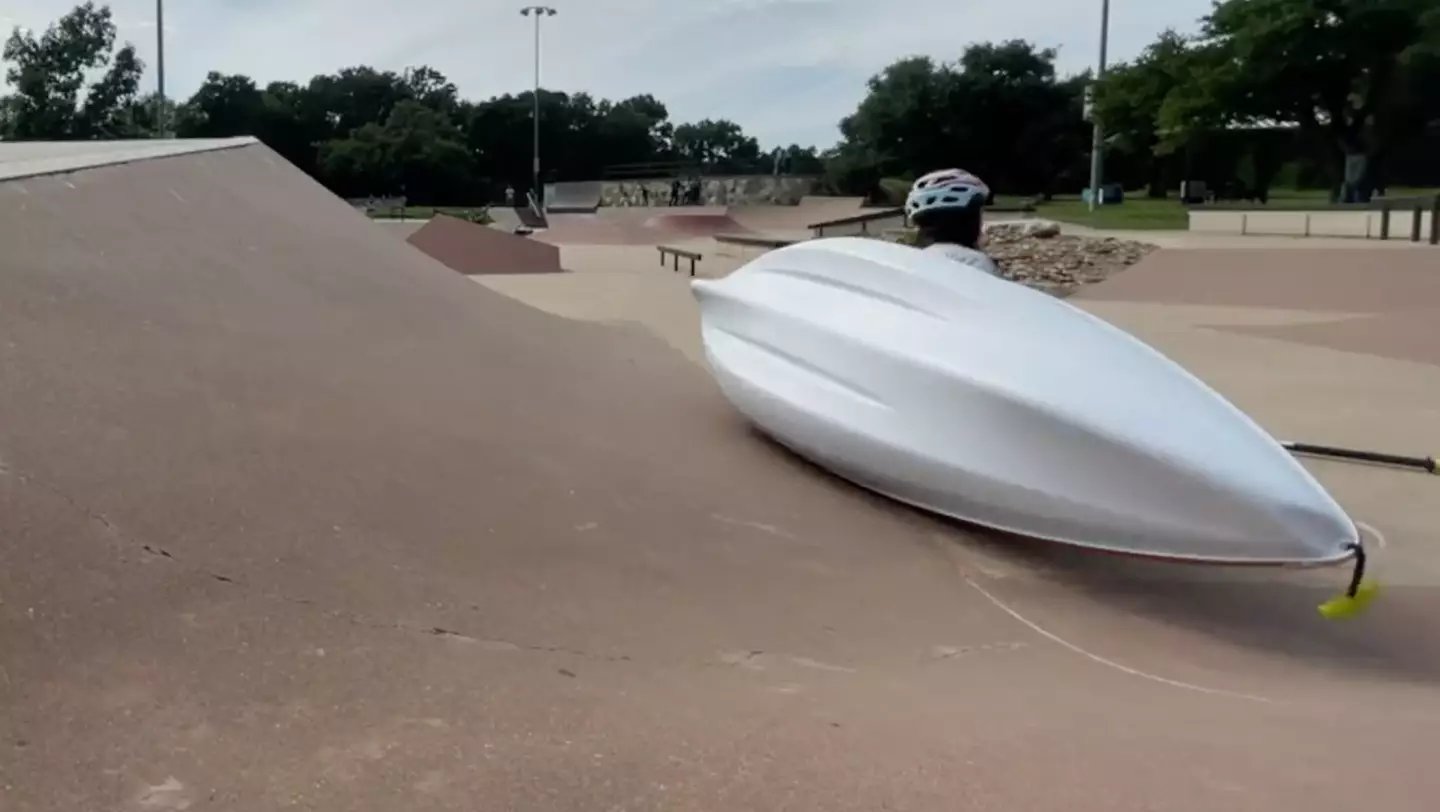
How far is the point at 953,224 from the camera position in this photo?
492 centimetres

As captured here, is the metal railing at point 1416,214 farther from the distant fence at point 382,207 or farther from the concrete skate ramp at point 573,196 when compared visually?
the distant fence at point 382,207

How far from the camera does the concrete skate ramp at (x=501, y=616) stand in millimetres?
2082

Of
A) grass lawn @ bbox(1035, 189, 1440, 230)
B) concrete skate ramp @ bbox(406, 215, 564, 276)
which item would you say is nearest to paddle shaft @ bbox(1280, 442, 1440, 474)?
concrete skate ramp @ bbox(406, 215, 564, 276)

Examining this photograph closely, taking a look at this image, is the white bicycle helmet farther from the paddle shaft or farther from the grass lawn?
the grass lawn

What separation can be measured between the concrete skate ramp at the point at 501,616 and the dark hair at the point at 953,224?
3.69ft

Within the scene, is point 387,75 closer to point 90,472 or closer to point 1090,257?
point 1090,257

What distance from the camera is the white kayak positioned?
3.46 metres

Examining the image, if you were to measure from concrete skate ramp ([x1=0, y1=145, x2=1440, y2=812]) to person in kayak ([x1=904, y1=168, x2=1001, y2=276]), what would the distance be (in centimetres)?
110

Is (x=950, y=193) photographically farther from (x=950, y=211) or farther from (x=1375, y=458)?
(x=1375, y=458)

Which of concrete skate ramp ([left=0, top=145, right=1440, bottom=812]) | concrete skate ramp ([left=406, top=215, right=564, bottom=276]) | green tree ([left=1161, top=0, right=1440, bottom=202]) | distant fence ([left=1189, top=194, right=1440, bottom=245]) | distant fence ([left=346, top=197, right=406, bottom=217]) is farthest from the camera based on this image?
distant fence ([left=346, top=197, right=406, bottom=217])

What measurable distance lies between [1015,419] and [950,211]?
4.52 feet

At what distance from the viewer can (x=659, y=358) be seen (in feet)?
24.4

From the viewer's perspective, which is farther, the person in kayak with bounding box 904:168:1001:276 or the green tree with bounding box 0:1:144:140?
the green tree with bounding box 0:1:144:140

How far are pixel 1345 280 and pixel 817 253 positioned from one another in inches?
392
